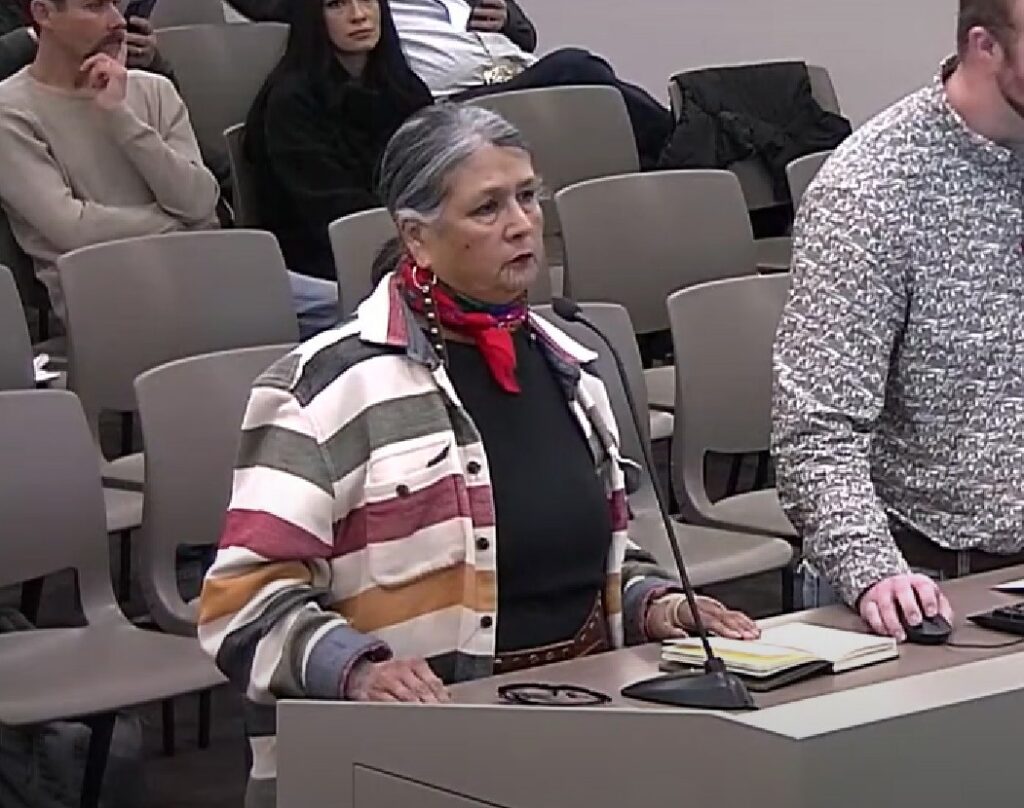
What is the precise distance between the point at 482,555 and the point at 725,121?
318 centimetres

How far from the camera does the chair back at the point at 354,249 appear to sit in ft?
12.7

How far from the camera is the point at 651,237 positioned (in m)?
4.26

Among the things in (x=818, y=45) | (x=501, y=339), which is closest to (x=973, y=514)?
(x=501, y=339)

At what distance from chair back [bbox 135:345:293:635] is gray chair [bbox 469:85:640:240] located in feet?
5.86

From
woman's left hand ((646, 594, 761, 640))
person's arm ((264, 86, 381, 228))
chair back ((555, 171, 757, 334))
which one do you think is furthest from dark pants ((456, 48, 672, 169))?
woman's left hand ((646, 594, 761, 640))

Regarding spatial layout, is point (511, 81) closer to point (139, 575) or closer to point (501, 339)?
point (139, 575)

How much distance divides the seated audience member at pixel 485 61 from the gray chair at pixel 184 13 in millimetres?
699

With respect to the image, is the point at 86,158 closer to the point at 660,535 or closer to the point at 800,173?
the point at 660,535

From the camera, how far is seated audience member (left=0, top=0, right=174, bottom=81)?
4.38 metres

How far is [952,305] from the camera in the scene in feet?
7.31

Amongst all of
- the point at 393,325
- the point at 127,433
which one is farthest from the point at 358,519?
the point at 127,433

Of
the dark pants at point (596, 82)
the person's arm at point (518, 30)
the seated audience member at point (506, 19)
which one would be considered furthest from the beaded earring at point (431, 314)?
the person's arm at point (518, 30)

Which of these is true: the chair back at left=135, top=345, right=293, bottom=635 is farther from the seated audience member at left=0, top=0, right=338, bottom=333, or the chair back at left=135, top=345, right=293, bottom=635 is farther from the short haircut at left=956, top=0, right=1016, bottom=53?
the short haircut at left=956, top=0, right=1016, bottom=53

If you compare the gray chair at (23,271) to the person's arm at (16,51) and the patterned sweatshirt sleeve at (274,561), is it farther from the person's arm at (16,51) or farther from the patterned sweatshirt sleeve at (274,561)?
the patterned sweatshirt sleeve at (274,561)
